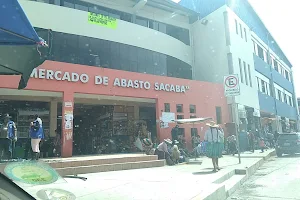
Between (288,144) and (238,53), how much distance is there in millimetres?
8821

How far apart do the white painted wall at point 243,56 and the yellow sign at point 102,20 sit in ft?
29.9

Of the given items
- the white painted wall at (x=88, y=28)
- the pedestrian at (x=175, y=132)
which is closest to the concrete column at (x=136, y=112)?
the pedestrian at (x=175, y=132)

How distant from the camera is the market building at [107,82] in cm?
1216

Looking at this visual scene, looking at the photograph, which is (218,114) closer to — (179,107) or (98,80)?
(179,107)

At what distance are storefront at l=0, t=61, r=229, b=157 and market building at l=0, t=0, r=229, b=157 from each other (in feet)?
0.14

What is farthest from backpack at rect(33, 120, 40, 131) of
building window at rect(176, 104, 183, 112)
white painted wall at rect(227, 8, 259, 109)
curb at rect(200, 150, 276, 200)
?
white painted wall at rect(227, 8, 259, 109)

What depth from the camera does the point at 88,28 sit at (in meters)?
16.0

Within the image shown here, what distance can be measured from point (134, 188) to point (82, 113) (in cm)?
1245

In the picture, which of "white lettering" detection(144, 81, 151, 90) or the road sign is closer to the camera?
the road sign

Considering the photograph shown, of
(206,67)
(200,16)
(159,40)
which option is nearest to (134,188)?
(159,40)

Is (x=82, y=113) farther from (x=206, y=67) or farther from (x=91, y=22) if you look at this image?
(x=206, y=67)

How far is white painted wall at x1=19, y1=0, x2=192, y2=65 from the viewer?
14.5m

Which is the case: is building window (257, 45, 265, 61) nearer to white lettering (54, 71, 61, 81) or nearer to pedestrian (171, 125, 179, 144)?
pedestrian (171, 125, 179, 144)

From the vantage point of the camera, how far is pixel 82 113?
17422 millimetres
